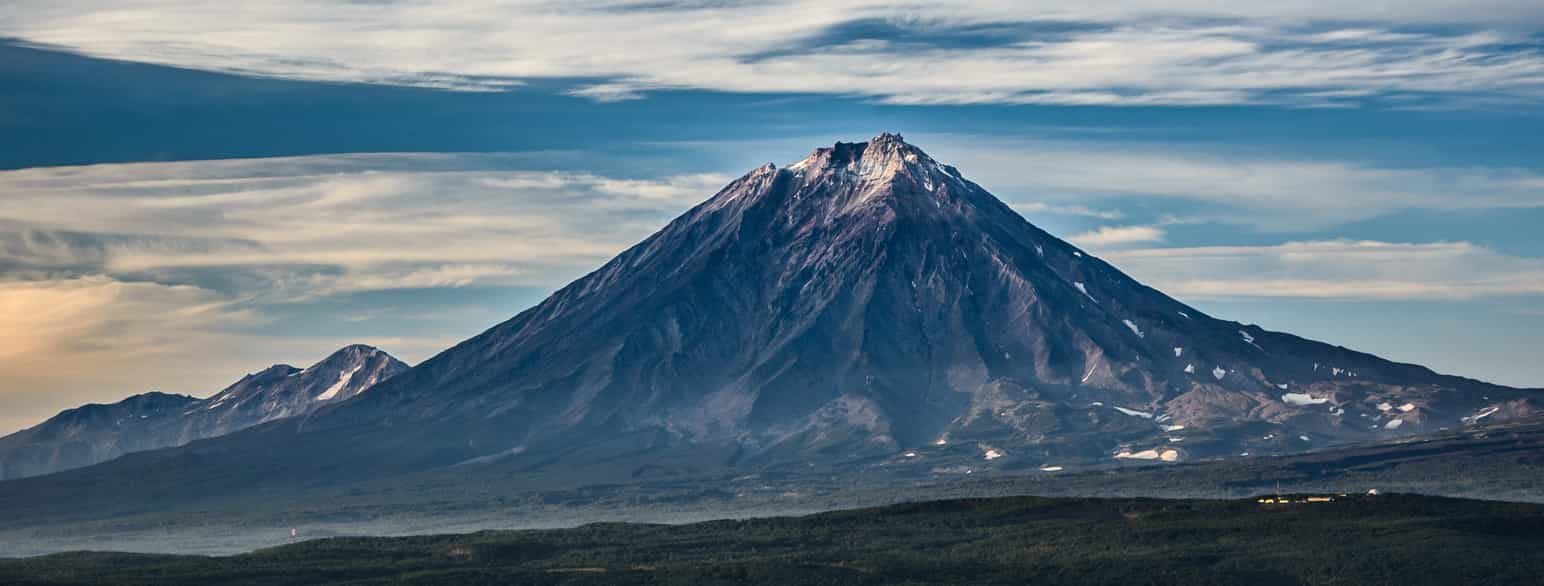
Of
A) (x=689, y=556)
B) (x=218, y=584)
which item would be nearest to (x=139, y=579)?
(x=218, y=584)

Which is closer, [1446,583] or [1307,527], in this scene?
[1446,583]

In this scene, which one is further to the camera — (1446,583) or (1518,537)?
(1518,537)

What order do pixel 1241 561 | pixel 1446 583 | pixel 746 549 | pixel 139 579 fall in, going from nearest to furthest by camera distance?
pixel 1446 583
pixel 1241 561
pixel 139 579
pixel 746 549

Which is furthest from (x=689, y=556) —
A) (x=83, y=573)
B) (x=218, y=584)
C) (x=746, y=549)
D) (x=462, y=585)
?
(x=83, y=573)

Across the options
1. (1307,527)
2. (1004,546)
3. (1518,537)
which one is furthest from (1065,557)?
(1518,537)

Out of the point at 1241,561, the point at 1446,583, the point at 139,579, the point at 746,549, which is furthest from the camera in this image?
the point at 746,549

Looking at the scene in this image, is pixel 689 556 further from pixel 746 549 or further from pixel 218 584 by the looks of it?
pixel 218 584

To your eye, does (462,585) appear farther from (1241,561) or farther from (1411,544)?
(1411,544)
